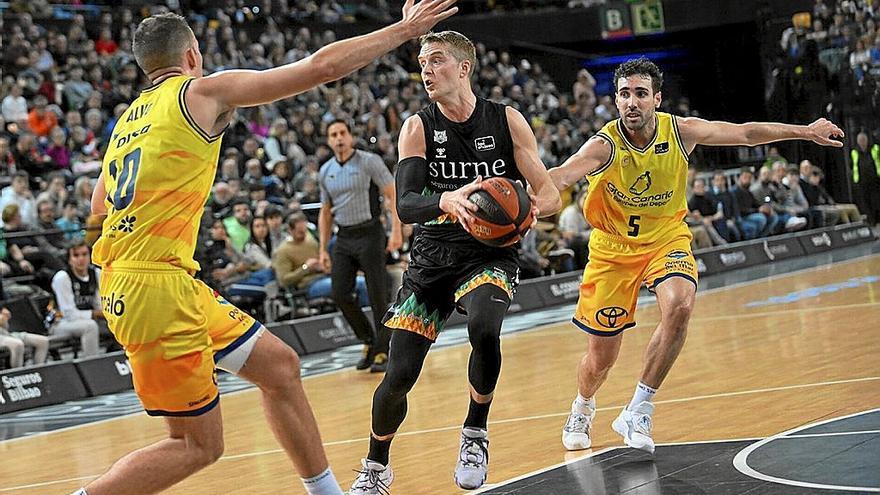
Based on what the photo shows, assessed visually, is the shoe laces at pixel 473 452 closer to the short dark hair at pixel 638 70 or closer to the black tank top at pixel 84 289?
the short dark hair at pixel 638 70

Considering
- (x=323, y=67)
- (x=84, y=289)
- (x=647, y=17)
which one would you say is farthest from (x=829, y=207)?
(x=323, y=67)

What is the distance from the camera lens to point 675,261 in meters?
6.52

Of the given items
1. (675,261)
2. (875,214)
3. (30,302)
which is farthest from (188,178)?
(875,214)

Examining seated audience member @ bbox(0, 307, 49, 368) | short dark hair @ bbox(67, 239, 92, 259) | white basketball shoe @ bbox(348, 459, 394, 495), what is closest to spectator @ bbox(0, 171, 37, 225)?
short dark hair @ bbox(67, 239, 92, 259)

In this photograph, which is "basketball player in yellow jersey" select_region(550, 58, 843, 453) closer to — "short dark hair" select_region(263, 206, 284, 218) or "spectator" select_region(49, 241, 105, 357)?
"spectator" select_region(49, 241, 105, 357)

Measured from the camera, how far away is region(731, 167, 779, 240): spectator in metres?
20.8

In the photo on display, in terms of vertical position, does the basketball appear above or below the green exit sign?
below

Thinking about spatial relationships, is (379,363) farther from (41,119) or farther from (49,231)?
(41,119)

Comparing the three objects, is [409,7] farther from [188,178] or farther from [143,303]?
[143,303]

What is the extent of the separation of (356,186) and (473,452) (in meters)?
→ 5.33

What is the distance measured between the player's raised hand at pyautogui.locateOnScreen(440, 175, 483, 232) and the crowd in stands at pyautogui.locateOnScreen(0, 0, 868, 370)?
7.31 m

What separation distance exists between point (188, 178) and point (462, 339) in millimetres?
9086

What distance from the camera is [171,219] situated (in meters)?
4.35

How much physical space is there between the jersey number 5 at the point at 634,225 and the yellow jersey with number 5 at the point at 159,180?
115 inches
